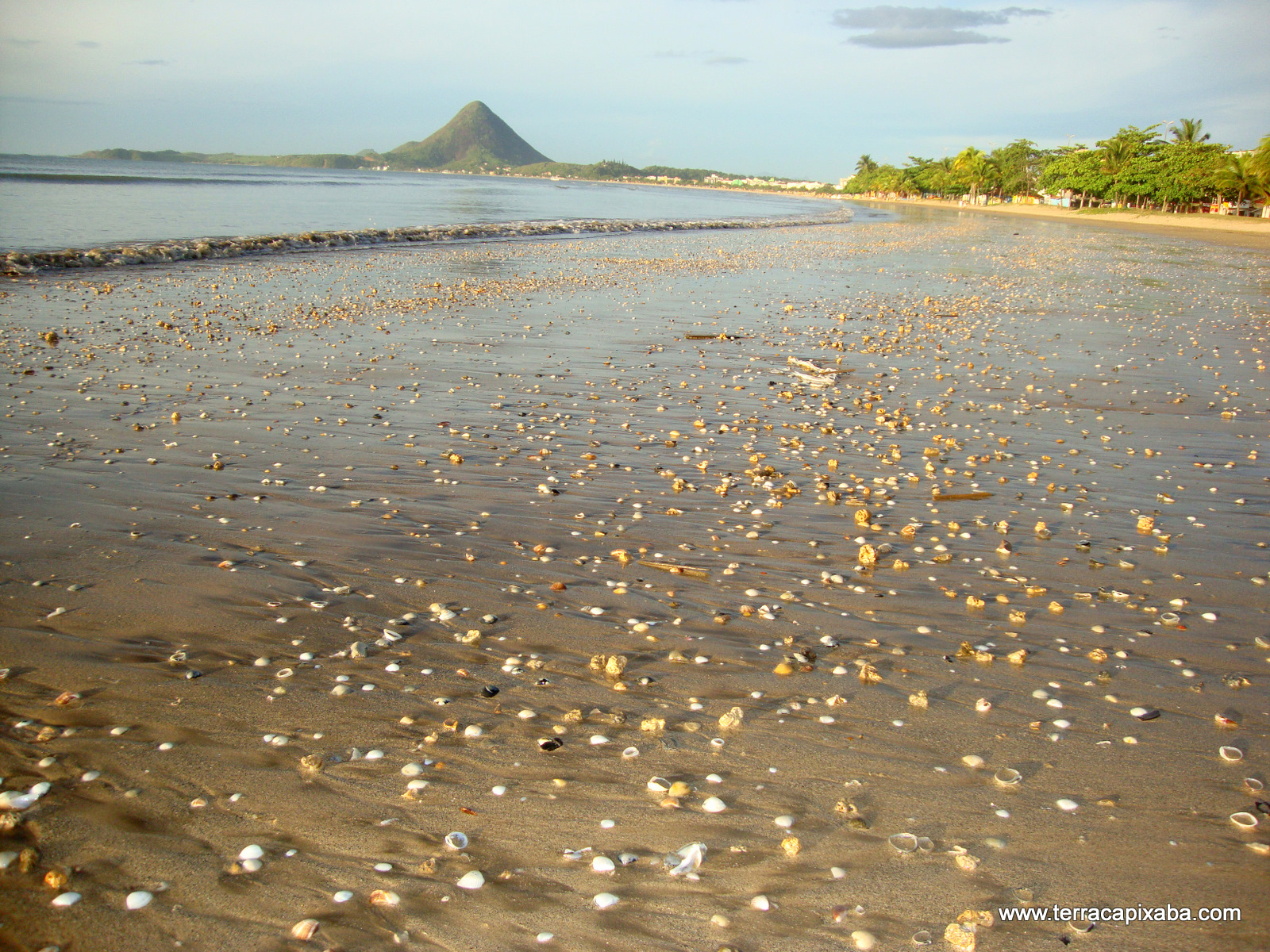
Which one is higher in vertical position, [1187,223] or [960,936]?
[1187,223]

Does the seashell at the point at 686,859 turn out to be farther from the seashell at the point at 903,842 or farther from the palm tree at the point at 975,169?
the palm tree at the point at 975,169

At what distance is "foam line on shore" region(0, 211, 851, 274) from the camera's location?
87.0ft

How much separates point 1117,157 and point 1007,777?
434 ft

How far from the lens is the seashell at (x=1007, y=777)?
452cm

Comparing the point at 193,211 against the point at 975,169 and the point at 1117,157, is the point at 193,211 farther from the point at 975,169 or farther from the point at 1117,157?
the point at 975,169

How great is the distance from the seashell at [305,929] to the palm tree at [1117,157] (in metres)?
128

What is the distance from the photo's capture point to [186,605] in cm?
625

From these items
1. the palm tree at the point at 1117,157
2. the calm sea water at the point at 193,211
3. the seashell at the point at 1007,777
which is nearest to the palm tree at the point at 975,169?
the palm tree at the point at 1117,157

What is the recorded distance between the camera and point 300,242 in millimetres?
37094

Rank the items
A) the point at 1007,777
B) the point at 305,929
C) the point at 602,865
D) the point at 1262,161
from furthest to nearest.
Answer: the point at 1262,161
the point at 1007,777
the point at 602,865
the point at 305,929

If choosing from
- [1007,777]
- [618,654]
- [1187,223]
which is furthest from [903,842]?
[1187,223]

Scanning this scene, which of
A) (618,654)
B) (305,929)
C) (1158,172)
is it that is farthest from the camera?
(1158,172)

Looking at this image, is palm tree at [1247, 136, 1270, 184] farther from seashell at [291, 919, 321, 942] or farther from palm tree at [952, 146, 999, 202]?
seashell at [291, 919, 321, 942]

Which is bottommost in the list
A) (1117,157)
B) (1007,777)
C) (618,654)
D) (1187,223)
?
(1007,777)
